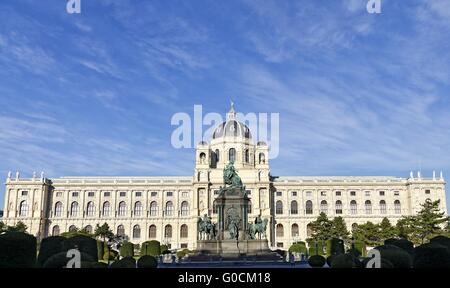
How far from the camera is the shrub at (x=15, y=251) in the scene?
54.6 feet

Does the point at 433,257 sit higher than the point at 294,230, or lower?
lower

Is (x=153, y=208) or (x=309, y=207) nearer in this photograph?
(x=153, y=208)

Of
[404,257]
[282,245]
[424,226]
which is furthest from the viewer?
[282,245]

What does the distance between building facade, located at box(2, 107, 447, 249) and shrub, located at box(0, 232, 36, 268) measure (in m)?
64.2

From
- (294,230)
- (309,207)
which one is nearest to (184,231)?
(294,230)

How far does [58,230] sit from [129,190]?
15.0m

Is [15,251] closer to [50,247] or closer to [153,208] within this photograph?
[50,247]

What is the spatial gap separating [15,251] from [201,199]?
6519 cm

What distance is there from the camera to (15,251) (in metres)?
16.8

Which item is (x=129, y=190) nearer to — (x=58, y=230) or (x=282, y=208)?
(x=58, y=230)

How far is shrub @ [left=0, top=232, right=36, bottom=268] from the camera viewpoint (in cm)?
1664
